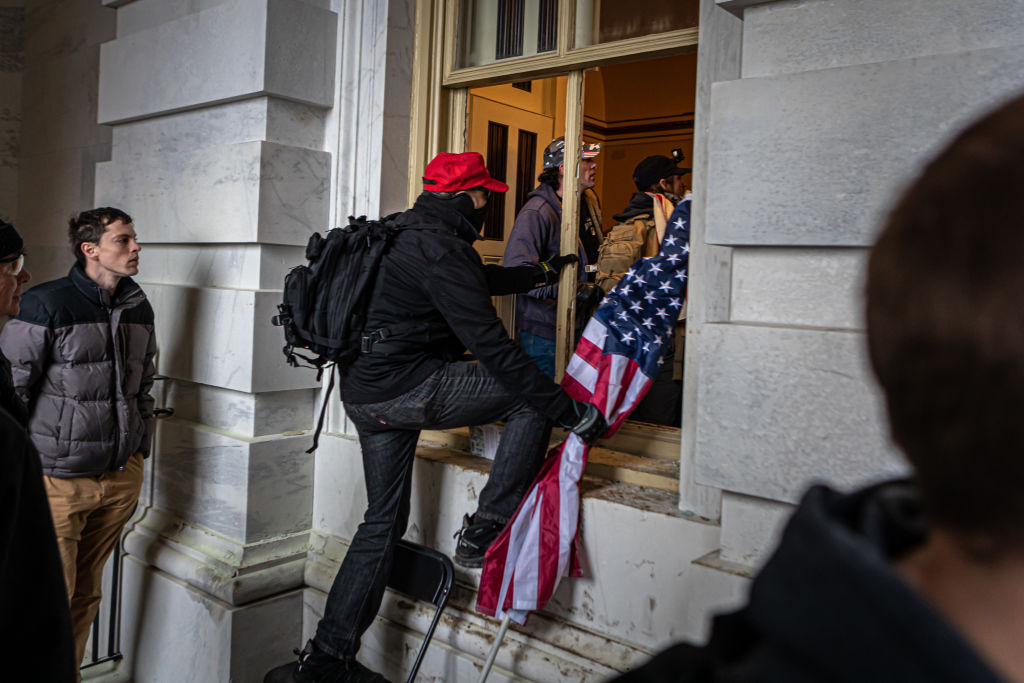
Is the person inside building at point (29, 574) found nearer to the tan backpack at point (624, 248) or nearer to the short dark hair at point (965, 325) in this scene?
the short dark hair at point (965, 325)

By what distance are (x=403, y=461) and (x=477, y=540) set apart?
0.45 meters

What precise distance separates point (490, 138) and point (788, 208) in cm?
253

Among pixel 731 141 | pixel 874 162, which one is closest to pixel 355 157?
pixel 731 141

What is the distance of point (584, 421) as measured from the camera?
3.25 meters

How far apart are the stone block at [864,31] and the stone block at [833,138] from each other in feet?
0.22

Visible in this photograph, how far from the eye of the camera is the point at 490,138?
15.4 ft

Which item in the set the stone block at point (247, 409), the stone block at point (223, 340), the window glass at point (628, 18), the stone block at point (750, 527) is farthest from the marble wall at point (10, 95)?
the stone block at point (750, 527)

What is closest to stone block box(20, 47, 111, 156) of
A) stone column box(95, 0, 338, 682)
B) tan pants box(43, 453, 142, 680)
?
stone column box(95, 0, 338, 682)

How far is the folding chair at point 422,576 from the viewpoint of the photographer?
3.51 m

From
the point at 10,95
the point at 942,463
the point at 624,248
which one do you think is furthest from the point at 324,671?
the point at 10,95

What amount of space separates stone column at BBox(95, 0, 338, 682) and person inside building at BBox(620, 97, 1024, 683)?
12.6 ft

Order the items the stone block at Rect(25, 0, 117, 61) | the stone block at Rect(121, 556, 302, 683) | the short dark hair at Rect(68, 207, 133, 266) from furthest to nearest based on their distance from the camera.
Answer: the stone block at Rect(25, 0, 117, 61), the stone block at Rect(121, 556, 302, 683), the short dark hair at Rect(68, 207, 133, 266)

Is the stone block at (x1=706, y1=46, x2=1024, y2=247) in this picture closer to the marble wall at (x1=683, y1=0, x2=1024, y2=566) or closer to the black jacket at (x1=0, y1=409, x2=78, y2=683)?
the marble wall at (x1=683, y1=0, x2=1024, y2=566)

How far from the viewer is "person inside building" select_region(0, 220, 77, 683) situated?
144 centimetres
